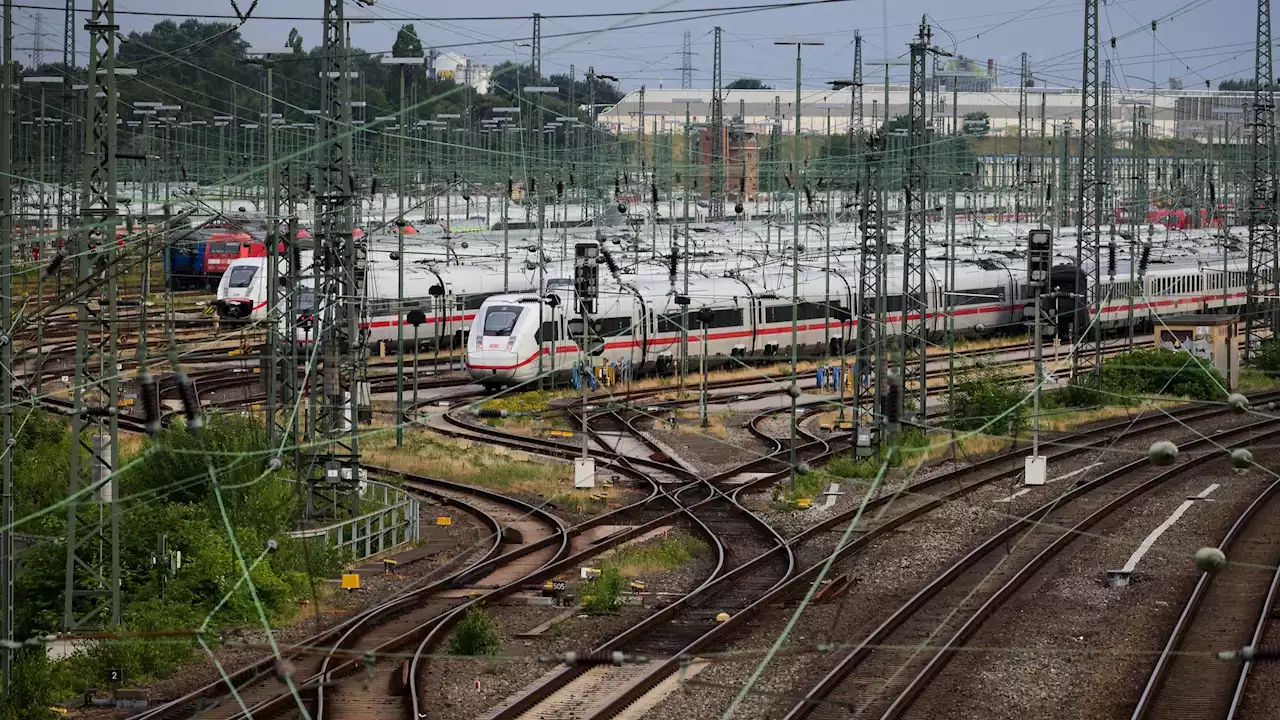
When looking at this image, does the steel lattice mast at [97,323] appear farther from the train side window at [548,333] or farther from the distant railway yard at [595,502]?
the train side window at [548,333]

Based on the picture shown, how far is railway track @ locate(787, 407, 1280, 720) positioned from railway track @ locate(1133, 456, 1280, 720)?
164 cm

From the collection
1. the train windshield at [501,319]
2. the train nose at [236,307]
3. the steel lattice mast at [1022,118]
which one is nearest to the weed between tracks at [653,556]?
the train windshield at [501,319]

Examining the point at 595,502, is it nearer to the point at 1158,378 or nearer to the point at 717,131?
the point at 1158,378

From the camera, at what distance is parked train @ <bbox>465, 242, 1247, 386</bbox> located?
36.8 meters

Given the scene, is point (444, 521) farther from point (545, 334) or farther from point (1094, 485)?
point (545, 334)

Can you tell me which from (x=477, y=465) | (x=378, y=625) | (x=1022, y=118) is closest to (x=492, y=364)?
(x=477, y=465)

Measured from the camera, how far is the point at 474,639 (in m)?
15.7

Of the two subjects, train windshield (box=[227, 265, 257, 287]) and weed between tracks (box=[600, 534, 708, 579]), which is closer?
weed between tracks (box=[600, 534, 708, 579])

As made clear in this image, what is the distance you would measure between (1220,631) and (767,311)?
25723 mm

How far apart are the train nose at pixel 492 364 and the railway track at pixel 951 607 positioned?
546 inches

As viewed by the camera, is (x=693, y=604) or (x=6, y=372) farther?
(x=693, y=604)

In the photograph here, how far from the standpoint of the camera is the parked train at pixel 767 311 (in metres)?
36.8

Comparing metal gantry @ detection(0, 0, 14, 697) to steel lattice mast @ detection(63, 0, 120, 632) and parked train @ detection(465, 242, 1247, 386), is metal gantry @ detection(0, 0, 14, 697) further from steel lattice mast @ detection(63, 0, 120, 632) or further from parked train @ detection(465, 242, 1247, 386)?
parked train @ detection(465, 242, 1247, 386)

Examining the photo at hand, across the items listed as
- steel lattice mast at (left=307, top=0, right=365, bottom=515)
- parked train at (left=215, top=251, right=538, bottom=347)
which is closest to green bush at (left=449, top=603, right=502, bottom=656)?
steel lattice mast at (left=307, top=0, right=365, bottom=515)
